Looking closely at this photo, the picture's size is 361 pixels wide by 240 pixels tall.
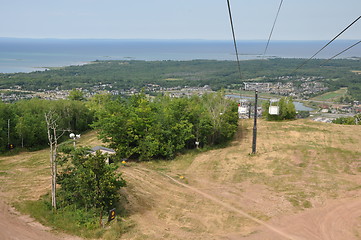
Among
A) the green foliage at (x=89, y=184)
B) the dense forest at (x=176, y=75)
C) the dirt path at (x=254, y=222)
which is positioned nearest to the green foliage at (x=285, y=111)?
the dirt path at (x=254, y=222)

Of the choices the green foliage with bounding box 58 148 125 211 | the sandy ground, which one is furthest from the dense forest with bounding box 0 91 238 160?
the sandy ground

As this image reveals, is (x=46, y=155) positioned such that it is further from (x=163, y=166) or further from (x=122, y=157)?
(x=163, y=166)

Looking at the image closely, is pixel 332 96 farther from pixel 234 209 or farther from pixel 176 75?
pixel 234 209

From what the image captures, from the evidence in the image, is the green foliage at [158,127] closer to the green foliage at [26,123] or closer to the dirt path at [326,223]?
the green foliage at [26,123]

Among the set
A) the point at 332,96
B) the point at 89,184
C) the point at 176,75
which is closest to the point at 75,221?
the point at 89,184

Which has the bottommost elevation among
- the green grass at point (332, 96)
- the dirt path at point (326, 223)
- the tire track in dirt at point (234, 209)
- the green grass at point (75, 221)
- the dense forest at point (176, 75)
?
the tire track in dirt at point (234, 209)

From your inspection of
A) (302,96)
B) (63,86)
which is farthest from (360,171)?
(63,86)
